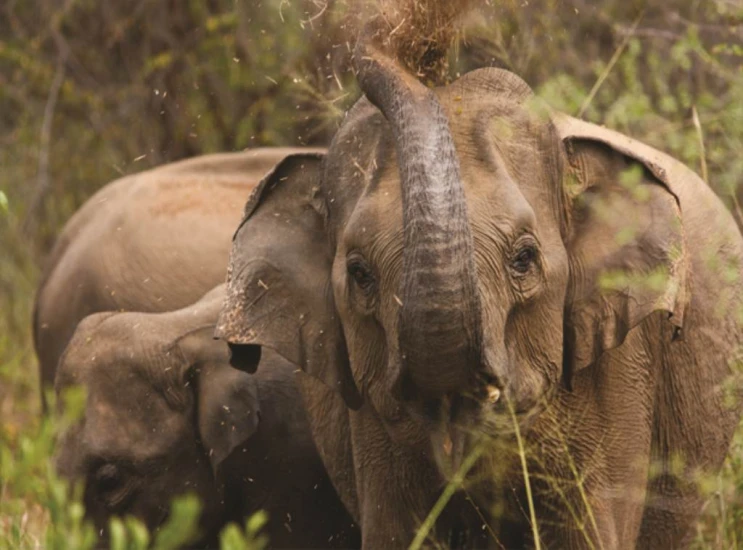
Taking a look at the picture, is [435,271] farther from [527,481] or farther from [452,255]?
[527,481]

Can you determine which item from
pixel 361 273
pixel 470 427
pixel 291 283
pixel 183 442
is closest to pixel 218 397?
pixel 183 442

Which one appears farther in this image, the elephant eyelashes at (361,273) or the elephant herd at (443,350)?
the elephant eyelashes at (361,273)

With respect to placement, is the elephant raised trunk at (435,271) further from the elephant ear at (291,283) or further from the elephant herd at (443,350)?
the elephant ear at (291,283)

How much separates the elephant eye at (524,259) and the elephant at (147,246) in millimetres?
3060

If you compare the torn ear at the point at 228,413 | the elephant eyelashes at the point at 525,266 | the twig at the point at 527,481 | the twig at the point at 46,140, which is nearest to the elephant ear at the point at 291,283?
the twig at the point at 527,481

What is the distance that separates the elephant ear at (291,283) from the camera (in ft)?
16.9

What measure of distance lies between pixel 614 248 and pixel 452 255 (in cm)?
83

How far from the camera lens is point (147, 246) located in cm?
787

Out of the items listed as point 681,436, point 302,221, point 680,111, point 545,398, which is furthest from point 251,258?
point 680,111

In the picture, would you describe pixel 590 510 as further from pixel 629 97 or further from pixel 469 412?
pixel 629 97

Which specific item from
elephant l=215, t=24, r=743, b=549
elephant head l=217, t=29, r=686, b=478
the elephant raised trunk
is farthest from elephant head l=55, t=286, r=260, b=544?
the elephant raised trunk

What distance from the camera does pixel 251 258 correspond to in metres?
5.27

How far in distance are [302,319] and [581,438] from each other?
2.64 ft

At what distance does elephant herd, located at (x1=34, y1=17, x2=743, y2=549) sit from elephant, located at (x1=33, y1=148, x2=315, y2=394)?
1309mm
